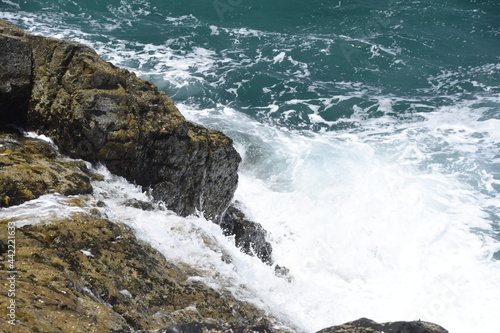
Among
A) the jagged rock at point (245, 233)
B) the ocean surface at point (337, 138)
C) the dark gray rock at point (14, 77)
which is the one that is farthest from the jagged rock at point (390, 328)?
the dark gray rock at point (14, 77)

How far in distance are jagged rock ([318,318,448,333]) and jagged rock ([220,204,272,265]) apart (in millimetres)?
6283

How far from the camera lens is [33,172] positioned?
6.66 meters

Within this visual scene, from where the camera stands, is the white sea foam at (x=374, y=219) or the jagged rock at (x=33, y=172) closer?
the jagged rock at (x=33, y=172)

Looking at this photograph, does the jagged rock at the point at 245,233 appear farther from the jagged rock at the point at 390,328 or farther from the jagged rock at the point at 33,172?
the jagged rock at the point at 390,328

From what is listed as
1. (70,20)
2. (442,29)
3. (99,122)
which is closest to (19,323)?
(99,122)

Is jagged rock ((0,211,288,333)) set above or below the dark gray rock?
below

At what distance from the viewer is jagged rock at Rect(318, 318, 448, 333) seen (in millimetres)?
4391

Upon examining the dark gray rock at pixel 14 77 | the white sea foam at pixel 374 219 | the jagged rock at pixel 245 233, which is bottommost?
the white sea foam at pixel 374 219

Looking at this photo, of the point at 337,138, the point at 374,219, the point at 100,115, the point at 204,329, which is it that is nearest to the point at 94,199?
the point at 100,115

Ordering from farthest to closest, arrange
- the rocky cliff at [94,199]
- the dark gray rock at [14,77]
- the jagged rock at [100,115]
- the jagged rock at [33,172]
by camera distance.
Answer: the jagged rock at [100,115], the dark gray rock at [14,77], the jagged rock at [33,172], the rocky cliff at [94,199]

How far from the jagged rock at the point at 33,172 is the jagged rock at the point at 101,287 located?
630 mm

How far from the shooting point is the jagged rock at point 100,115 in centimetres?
857

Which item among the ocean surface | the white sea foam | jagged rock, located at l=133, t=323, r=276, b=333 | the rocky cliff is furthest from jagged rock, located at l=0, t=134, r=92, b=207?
the white sea foam

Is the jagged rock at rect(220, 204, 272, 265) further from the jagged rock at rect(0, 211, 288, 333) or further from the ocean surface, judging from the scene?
the jagged rock at rect(0, 211, 288, 333)
